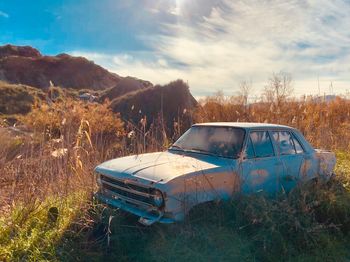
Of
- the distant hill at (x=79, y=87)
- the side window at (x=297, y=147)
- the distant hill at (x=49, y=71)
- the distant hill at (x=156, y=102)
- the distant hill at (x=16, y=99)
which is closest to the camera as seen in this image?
the side window at (x=297, y=147)

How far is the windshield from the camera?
460cm

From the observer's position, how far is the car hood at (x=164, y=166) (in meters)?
3.86

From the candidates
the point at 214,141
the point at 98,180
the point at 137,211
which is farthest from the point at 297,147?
the point at 98,180

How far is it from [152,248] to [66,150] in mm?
2365

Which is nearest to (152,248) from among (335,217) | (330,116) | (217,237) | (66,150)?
(217,237)

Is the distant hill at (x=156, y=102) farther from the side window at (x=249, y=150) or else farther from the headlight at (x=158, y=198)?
the headlight at (x=158, y=198)

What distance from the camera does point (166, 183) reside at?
361 centimetres

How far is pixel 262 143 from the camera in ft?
16.1

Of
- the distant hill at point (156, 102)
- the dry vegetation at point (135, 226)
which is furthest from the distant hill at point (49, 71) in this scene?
the dry vegetation at point (135, 226)

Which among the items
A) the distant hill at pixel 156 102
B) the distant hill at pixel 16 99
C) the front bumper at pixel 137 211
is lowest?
the front bumper at pixel 137 211

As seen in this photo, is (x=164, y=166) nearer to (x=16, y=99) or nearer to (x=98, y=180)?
(x=98, y=180)

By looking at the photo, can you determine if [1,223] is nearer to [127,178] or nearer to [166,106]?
[127,178]

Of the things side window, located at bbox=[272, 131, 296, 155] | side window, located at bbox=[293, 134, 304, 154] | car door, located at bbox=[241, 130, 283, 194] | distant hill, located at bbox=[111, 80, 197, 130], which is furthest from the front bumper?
distant hill, located at bbox=[111, 80, 197, 130]

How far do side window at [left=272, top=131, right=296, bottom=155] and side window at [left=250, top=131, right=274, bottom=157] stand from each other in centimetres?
20
